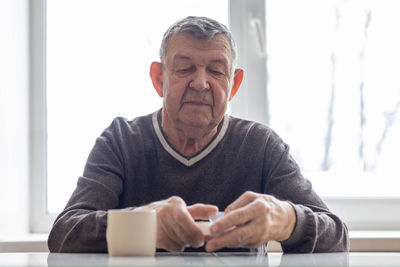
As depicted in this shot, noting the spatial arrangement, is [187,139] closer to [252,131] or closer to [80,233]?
[252,131]

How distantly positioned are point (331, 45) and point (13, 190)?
4.39 ft

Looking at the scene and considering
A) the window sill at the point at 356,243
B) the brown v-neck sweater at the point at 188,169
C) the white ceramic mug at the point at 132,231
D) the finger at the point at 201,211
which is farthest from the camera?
the window sill at the point at 356,243

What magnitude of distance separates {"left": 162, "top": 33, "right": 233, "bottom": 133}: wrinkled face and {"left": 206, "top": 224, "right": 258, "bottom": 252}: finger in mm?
554

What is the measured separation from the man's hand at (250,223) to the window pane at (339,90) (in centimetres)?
116

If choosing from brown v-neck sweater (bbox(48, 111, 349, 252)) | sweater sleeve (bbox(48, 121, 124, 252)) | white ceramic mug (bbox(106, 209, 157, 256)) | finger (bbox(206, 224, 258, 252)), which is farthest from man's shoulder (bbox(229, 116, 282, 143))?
white ceramic mug (bbox(106, 209, 157, 256))

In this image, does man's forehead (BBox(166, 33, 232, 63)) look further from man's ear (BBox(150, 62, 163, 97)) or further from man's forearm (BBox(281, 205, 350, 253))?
man's forearm (BBox(281, 205, 350, 253))

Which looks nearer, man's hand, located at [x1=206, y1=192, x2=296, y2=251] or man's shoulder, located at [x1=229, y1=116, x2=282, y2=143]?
man's hand, located at [x1=206, y1=192, x2=296, y2=251]

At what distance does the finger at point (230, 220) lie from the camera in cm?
108

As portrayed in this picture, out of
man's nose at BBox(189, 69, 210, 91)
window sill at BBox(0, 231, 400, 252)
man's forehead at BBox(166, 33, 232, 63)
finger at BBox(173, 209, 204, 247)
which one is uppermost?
man's forehead at BBox(166, 33, 232, 63)

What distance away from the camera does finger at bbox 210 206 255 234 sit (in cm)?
108

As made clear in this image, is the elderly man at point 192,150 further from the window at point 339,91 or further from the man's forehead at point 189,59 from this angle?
the window at point 339,91

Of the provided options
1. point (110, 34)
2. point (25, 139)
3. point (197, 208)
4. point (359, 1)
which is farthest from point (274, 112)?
point (197, 208)

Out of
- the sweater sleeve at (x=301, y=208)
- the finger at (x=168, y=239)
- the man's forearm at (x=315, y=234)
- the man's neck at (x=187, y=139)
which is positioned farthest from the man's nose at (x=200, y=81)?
the finger at (x=168, y=239)

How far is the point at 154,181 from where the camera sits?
1.64 m
